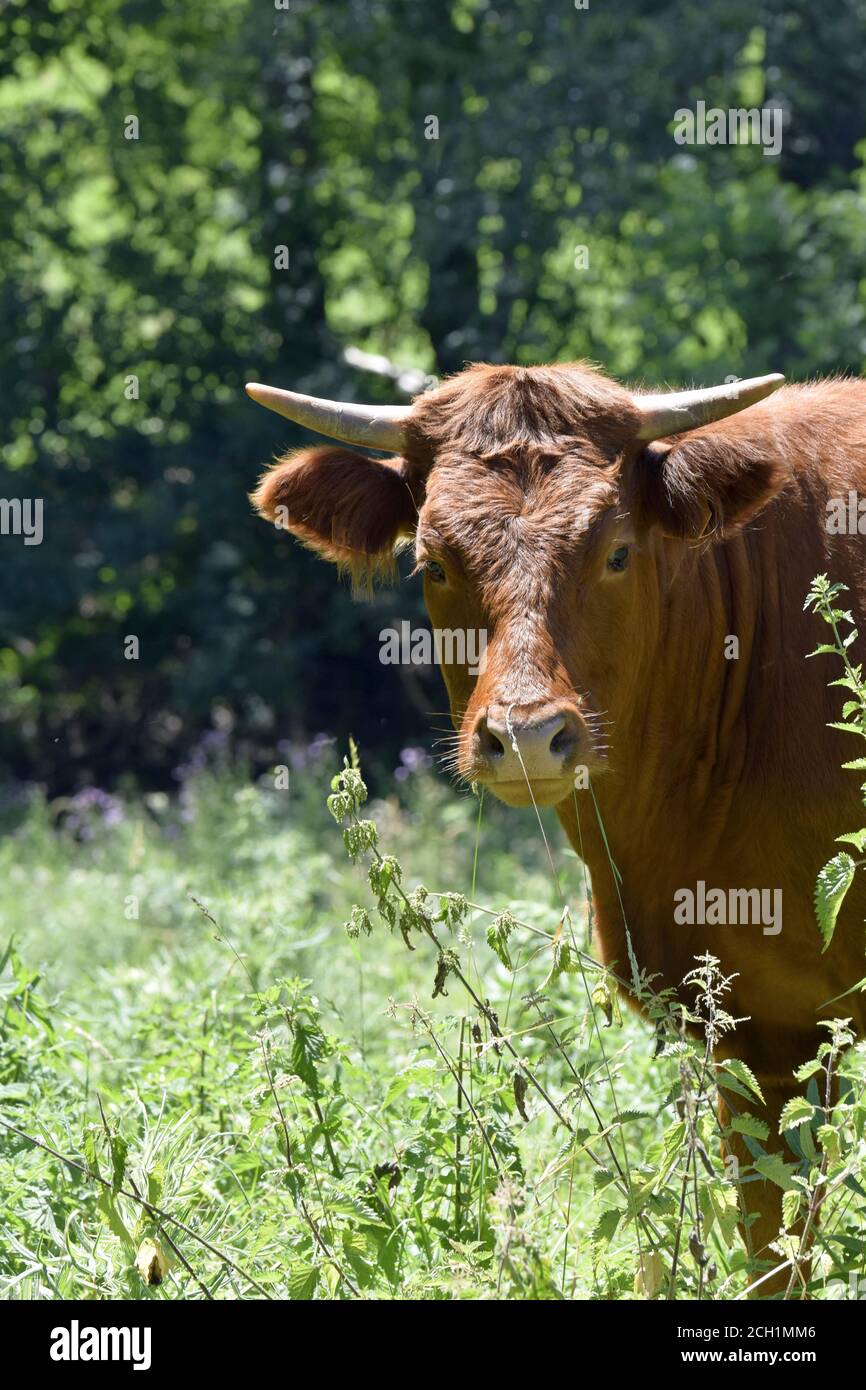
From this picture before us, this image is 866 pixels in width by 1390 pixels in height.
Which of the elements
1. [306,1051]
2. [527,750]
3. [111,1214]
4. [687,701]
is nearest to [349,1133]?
[306,1051]

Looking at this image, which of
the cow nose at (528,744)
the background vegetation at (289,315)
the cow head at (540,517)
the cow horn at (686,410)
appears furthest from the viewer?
the background vegetation at (289,315)

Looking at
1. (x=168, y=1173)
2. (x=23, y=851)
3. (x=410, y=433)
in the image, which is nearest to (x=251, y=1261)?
(x=168, y=1173)

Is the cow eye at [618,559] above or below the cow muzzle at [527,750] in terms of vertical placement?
above

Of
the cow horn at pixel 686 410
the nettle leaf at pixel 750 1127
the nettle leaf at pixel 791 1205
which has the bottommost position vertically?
the nettle leaf at pixel 791 1205

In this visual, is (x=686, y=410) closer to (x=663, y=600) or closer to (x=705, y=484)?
(x=705, y=484)

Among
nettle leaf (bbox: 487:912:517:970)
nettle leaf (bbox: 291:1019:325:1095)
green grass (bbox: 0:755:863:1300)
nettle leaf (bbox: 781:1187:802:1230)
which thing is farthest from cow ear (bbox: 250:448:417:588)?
nettle leaf (bbox: 781:1187:802:1230)

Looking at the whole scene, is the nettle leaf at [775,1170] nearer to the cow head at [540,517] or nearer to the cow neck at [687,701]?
the cow head at [540,517]

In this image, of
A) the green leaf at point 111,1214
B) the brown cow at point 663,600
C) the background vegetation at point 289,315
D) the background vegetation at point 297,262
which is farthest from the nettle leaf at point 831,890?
the background vegetation at point 297,262

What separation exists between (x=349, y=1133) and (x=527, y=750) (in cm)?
127

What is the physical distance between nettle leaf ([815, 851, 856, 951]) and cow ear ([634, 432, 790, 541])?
1236 mm

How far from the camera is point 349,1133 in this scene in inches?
158

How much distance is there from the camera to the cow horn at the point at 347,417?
4152mm
